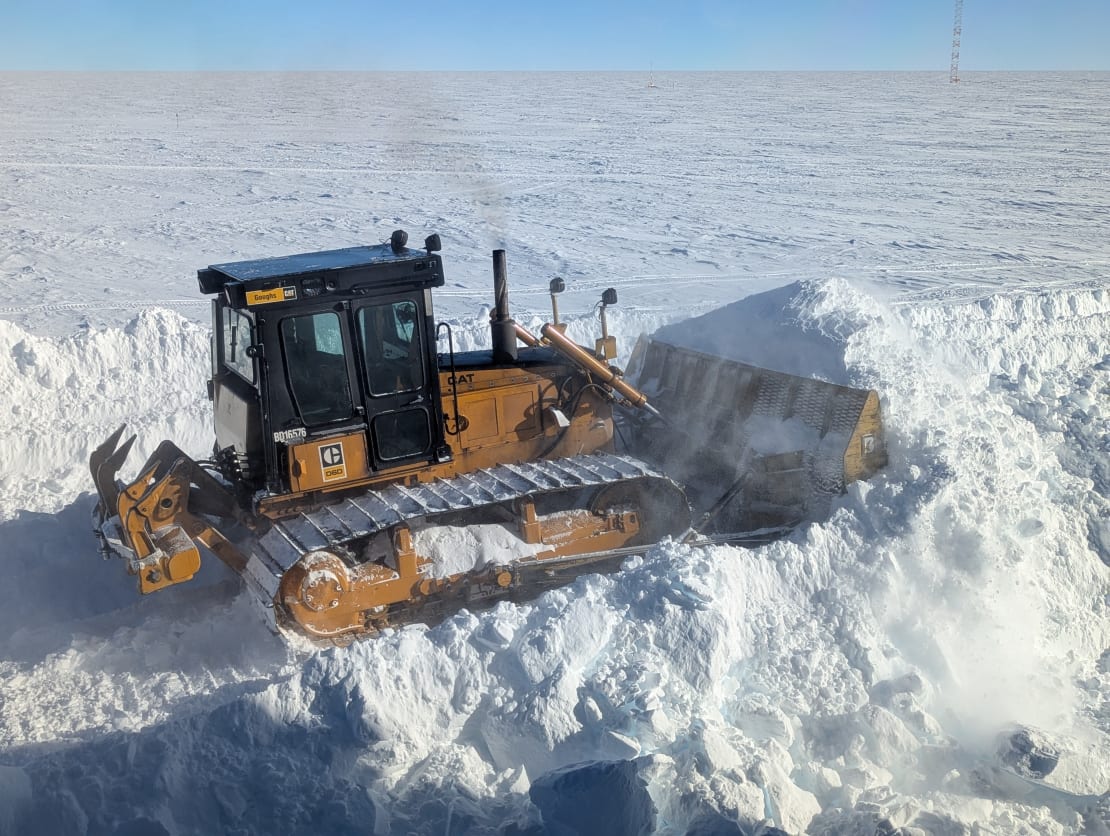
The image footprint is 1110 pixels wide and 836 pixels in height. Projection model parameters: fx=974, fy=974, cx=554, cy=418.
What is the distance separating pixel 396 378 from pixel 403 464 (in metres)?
0.56

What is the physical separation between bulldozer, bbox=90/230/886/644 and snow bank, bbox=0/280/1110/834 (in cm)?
51

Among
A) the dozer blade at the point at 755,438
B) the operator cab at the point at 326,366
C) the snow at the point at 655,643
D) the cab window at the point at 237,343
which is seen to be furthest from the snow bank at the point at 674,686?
the cab window at the point at 237,343

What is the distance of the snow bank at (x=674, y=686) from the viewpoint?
4465mm

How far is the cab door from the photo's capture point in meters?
5.73

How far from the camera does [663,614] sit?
5.45 m

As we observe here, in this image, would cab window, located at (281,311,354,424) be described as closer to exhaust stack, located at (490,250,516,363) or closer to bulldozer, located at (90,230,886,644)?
bulldozer, located at (90,230,886,644)

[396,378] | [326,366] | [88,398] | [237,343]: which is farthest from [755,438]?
[88,398]

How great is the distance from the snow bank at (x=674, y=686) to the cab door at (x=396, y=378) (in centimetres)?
118

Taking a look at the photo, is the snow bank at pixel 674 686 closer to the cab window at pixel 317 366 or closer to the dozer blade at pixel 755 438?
the dozer blade at pixel 755 438

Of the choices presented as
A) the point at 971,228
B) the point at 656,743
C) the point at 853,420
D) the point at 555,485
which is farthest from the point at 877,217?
the point at 656,743

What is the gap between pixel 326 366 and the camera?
18.7ft

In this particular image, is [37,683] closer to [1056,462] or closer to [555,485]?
[555,485]

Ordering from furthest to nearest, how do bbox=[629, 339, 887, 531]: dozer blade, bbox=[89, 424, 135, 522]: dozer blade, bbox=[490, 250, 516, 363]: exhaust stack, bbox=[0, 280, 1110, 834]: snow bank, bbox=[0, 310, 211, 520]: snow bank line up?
bbox=[0, 310, 211, 520]: snow bank, bbox=[629, 339, 887, 531]: dozer blade, bbox=[490, 250, 516, 363]: exhaust stack, bbox=[89, 424, 135, 522]: dozer blade, bbox=[0, 280, 1110, 834]: snow bank

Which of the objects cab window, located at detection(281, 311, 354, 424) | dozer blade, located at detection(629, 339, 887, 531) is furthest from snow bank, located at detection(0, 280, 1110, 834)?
cab window, located at detection(281, 311, 354, 424)
